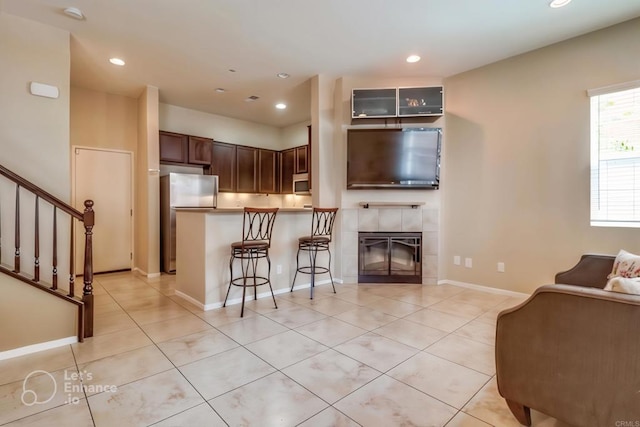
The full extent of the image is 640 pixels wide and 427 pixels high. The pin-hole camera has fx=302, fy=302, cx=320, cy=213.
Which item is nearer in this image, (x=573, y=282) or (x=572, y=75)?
(x=573, y=282)

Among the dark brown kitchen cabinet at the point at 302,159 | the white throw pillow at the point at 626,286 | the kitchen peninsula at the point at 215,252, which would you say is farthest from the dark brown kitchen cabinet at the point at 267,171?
the white throw pillow at the point at 626,286

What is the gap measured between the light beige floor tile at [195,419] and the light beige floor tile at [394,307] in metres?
1.97

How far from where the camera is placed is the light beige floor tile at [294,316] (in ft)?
9.38

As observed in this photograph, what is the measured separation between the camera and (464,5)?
2.71m

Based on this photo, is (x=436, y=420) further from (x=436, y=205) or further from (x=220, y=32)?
(x=220, y=32)

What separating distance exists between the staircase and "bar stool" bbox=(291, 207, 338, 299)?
2.12m

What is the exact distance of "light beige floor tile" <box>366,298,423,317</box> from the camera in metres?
3.12

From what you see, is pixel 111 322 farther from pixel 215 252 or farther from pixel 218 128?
pixel 218 128

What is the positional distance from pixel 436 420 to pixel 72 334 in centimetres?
277

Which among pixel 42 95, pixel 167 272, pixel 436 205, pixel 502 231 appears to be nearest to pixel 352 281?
pixel 436 205

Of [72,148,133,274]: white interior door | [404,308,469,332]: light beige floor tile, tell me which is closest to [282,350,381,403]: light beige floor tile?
[404,308,469,332]: light beige floor tile

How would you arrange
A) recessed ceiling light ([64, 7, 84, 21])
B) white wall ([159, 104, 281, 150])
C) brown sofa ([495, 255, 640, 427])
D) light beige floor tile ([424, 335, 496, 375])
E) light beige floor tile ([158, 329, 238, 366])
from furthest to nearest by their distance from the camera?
white wall ([159, 104, 281, 150]) < recessed ceiling light ([64, 7, 84, 21]) < light beige floor tile ([158, 329, 238, 366]) < light beige floor tile ([424, 335, 496, 375]) < brown sofa ([495, 255, 640, 427])

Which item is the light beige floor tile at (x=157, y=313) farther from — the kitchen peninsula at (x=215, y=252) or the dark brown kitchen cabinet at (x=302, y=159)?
the dark brown kitchen cabinet at (x=302, y=159)

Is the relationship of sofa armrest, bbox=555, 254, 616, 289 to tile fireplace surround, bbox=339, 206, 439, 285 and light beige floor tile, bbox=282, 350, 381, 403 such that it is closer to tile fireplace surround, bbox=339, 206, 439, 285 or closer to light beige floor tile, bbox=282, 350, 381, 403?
light beige floor tile, bbox=282, 350, 381, 403
